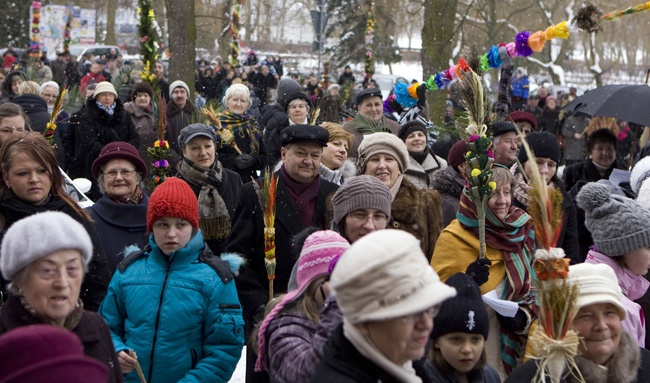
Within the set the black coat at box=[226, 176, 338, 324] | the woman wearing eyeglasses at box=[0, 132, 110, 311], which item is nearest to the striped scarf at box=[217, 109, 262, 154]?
the black coat at box=[226, 176, 338, 324]

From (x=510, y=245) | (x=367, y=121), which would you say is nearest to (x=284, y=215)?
(x=510, y=245)

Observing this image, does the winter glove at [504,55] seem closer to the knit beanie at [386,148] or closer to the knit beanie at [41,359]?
the knit beanie at [386,148]

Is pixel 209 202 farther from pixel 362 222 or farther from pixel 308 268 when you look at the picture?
pixel 308 268

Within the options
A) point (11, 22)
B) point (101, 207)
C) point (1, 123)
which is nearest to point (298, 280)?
point (101, 207)

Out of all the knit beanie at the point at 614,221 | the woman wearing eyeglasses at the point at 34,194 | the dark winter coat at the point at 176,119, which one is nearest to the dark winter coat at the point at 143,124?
the dark winter coat at the point at 176,119

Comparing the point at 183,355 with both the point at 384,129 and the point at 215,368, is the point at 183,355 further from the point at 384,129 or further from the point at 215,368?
the point at 384,129

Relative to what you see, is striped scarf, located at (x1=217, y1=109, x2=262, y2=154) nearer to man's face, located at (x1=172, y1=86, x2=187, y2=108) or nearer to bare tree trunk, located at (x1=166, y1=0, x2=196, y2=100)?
man's face, located at (x1=172, y1=86, x2=187, y2=108)

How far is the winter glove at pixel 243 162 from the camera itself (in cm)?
970

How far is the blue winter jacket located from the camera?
15.1 ft

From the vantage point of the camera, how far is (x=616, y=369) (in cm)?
398

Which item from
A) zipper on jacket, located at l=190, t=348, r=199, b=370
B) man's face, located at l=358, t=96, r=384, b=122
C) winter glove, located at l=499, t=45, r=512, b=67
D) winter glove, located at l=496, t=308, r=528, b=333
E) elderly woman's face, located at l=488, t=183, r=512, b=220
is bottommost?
zipper on jacket, located at l=190, t=348, r=199, b=370

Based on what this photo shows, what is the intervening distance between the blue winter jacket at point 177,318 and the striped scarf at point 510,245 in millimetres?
1512

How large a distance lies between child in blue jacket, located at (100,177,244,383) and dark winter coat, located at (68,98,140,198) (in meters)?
5.95

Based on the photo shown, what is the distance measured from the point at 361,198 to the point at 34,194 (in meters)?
1.74
